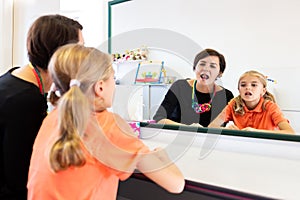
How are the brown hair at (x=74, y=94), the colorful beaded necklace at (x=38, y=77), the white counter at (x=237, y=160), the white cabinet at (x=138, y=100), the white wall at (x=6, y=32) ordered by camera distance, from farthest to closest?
1. the white wall at (x=6, y=32)
2. the white cabinet at (x=138, y=100)
3. the colorful beaded necklace at (x=38, y=77)
4. the white counter at (x=237, y=160)
5. the brown hair at (x=74, y=94)

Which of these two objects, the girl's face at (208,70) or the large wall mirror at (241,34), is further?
the girl's face at (208,70)

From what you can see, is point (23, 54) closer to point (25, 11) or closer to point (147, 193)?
point (25, 11)

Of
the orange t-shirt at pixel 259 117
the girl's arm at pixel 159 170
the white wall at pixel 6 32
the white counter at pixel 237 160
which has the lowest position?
the white counter at pixel 237 160

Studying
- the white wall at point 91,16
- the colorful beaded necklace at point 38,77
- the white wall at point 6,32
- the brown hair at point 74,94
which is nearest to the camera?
the brown hair at point 74,94

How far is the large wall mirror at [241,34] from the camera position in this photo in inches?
45.1

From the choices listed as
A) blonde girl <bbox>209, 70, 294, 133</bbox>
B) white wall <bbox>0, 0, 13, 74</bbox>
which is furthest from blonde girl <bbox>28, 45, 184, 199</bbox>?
white wall <bbox>0, 0, 13, 74</bbox>

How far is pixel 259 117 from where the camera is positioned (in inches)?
49.2

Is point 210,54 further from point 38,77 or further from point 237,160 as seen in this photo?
point 38,77

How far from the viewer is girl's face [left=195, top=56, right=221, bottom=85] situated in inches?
53.1

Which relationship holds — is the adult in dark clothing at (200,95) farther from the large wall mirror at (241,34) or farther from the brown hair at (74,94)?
the brown hair at (74,94)

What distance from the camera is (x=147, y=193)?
3.34 ft

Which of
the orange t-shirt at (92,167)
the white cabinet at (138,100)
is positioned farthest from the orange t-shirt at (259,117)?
the orange t-shirt at (92,167)

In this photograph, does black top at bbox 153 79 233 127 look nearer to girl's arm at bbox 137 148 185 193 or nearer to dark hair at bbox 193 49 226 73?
dark hair at bbox 193 49 226 73

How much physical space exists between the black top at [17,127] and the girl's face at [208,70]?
79cm
